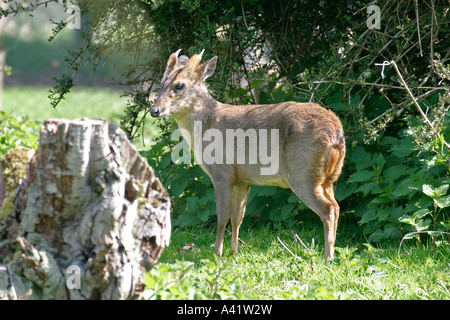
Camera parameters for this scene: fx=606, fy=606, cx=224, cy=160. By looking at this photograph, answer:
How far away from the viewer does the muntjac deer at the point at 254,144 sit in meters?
Result: 5.13

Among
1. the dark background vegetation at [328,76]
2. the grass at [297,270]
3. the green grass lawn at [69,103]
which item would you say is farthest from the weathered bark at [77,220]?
the green grass lawn at [69,103]

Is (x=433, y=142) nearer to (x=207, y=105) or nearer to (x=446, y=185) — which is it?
(x=446, y=185)

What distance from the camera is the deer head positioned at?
5651 millimetres

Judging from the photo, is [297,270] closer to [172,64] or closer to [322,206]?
[322,206]

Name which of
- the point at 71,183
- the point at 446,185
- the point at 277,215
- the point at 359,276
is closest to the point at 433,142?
the point at 446,185

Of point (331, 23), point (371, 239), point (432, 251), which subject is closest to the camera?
point (432, 251)

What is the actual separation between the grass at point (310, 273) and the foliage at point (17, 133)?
3323 mm

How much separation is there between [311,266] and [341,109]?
1.97m

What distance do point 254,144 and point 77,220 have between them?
2615 mm

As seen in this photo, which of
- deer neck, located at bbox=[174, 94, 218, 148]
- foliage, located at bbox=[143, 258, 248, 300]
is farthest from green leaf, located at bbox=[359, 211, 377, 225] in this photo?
foliage, located at bbox=[143, 258, 248, 300]

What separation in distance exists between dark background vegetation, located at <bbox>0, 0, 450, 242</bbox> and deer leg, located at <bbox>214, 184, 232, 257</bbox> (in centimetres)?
63

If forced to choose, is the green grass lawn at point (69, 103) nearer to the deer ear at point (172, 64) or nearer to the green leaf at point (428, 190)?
the deer ear at point (172, 64)

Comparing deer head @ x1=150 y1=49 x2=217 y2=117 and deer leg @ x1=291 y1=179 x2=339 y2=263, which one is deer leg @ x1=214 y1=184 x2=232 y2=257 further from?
deer head @ x1=150 y1=49 x2=217 y2=117

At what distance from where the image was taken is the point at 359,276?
4500 mm
